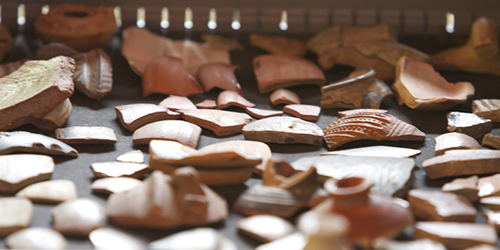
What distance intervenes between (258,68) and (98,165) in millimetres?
1008

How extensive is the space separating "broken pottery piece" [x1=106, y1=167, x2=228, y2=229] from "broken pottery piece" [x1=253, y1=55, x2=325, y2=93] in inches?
40.0

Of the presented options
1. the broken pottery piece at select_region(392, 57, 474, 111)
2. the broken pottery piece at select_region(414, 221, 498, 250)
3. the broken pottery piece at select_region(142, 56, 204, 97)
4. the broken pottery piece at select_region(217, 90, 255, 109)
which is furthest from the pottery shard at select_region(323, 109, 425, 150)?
the broken pottery piece at select_region(142, 56, 204, 97)

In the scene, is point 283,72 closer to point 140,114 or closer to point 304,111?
point 304,111

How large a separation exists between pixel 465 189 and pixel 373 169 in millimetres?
232

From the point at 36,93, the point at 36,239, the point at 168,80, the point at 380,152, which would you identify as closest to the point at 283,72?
the point at 168,80

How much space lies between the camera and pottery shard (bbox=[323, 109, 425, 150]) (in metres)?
1.61

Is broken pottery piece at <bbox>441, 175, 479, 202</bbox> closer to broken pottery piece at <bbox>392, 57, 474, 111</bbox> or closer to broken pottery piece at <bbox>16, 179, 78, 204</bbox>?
broken pottery piece at <bbox>392, 57, 474, 111</bbox>

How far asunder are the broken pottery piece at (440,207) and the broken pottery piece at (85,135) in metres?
0.93

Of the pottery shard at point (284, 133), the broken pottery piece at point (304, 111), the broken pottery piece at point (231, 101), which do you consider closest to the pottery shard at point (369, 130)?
the pottery shard at point (284, 133)

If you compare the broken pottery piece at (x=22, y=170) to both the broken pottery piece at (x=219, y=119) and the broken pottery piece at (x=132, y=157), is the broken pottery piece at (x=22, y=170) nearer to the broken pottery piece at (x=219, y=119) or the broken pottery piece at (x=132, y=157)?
the broken pottery piece at (x=132, y=157)

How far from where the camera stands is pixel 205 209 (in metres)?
1.11

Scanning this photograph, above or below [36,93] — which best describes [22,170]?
below

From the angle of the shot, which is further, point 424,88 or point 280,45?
point 280,45

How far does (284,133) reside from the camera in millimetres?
1600
